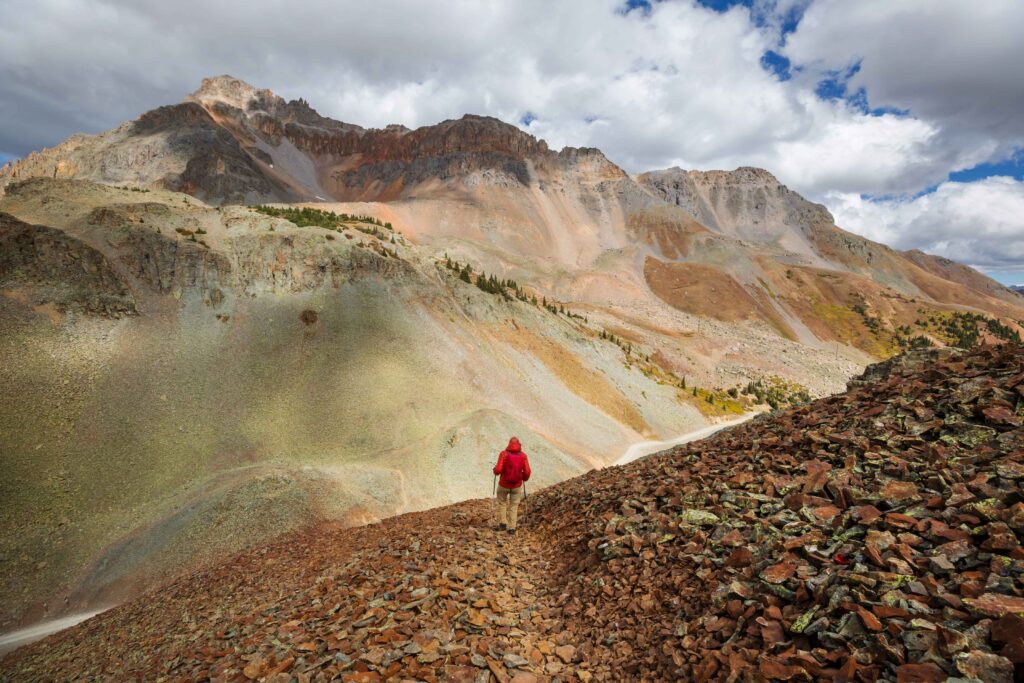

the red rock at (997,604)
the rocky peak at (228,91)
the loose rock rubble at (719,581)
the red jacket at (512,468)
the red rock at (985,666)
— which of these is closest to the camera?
the red rock at (985,666)

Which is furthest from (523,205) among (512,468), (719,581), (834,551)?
(834,551)

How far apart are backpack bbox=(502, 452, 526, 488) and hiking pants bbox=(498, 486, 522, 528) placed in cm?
27

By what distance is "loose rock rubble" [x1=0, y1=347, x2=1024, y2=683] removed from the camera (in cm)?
522

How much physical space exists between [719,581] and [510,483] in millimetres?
6693

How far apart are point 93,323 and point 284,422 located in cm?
1460

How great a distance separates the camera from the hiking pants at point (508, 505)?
13.1 m

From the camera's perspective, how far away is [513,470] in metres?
13.1

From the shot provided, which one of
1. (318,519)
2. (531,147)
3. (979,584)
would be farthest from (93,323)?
(531,147)

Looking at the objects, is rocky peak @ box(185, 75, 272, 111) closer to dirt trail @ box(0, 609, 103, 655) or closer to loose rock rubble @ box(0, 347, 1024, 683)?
dirt trail @ box(0, 609, 103, 655)

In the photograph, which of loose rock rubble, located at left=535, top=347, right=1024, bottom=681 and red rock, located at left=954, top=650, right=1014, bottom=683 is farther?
loose rock rubble, located at left=535, top=347, right=1024, bottom=681

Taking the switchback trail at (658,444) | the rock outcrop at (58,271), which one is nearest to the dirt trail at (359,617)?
the rock outcrop at (58,271)

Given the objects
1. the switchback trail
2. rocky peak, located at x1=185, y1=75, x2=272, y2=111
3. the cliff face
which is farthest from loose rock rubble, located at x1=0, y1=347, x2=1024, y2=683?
rocky peak, located at x1=185, y1=75, x2=272, y2=111

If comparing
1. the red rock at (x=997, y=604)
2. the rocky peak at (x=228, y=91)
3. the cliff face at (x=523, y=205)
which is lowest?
the red rock at (x=997, y=604)

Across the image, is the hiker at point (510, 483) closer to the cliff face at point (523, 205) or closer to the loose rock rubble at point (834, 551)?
the loose rock rubble at point (834, 551)
